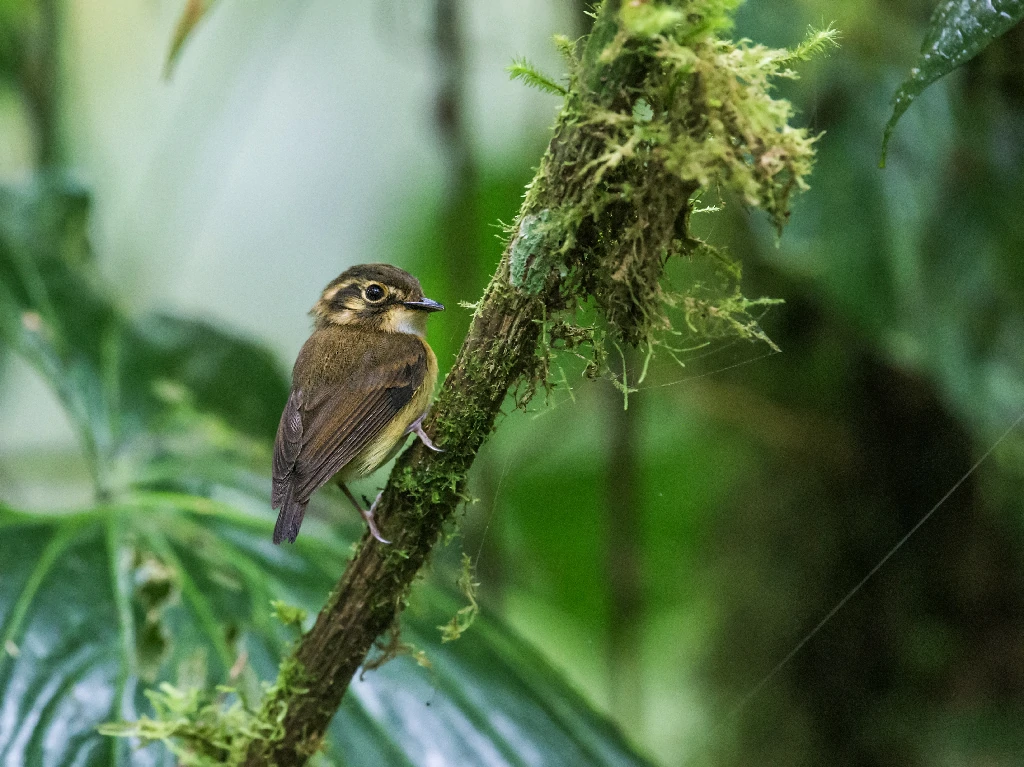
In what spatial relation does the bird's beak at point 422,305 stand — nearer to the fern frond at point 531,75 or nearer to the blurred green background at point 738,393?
the blurred green background at point 738,393

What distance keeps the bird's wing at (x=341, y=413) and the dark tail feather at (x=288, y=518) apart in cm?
1

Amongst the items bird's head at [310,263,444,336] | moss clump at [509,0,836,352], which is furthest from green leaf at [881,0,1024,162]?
bird's head at [310,263,444,336]

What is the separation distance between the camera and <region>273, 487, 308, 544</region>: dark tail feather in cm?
205

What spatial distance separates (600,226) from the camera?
1.38m

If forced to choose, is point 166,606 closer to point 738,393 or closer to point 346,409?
point 346,409

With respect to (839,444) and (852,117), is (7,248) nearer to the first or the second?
(852,117)

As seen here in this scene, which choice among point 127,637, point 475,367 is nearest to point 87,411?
point 127,637

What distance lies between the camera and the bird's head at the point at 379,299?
2.62m

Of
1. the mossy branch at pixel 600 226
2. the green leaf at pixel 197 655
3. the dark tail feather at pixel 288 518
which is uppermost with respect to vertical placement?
the mossy branch at pixel 600 226

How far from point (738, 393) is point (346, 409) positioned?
185cm

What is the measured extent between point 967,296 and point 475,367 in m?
1.94

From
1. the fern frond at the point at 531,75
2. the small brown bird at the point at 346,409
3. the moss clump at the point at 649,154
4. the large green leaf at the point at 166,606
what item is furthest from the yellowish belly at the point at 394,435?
the fern frond at the point at 531,75

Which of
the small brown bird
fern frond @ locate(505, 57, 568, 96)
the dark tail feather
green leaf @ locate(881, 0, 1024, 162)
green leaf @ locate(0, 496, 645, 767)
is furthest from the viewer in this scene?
the small brown bird

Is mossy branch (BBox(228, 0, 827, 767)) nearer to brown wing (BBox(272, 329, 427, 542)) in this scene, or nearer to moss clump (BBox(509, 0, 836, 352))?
moss clump (BBox(509, 0, 836, 352))
